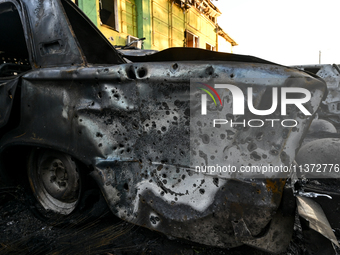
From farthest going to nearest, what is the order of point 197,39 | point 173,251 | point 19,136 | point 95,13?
point 197,39 < point 95,13 < point 19,136 < point 173,251

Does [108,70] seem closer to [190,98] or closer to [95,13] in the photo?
[190,98]

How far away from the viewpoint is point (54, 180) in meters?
1.82

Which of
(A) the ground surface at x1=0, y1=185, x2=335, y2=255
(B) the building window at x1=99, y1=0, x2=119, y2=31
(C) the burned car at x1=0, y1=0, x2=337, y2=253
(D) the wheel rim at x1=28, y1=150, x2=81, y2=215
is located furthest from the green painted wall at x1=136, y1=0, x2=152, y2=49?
(A) the ground surface at x1=0, y1=185, x2=335, y2=255

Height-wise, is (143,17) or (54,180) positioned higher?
(143,17)

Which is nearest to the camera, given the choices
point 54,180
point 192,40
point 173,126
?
point 173,126

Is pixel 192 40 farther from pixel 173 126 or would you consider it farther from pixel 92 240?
pixel 92 240

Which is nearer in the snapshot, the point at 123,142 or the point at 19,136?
the point at 123,142

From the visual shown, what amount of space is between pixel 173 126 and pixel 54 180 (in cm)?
130

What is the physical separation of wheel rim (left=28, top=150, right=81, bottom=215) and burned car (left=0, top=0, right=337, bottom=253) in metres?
0.11

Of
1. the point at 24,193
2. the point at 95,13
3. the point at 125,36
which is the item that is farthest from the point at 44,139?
the point at 125,36

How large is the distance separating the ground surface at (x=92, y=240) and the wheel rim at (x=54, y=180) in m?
0.15

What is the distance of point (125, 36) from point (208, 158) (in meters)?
7.98

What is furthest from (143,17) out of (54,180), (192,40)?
(54,180)

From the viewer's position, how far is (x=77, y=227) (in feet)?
5.35
